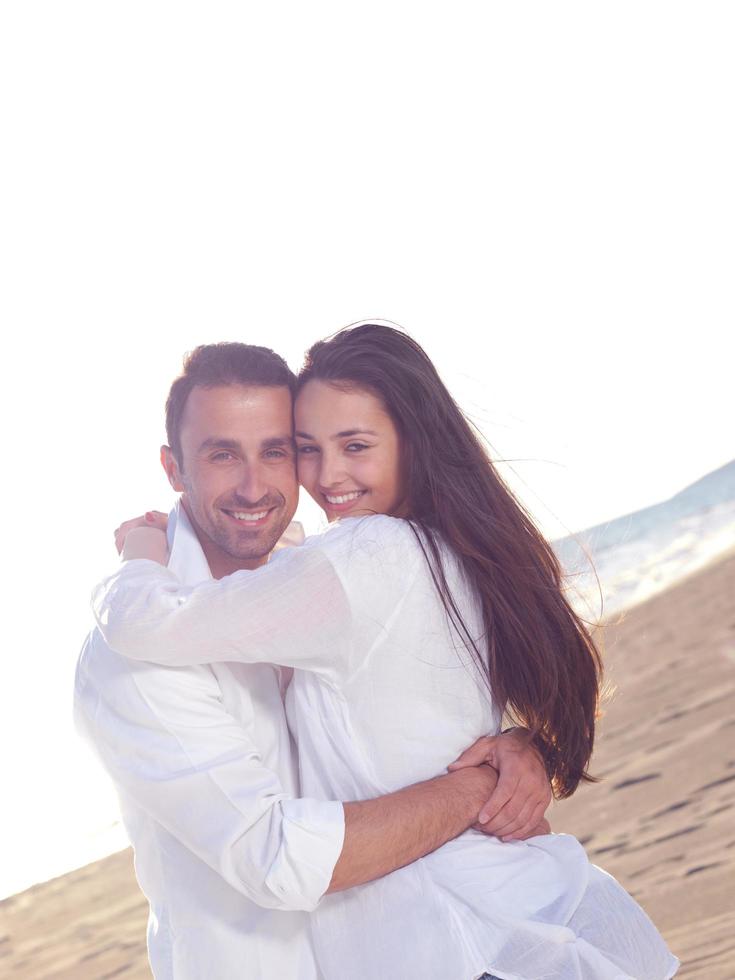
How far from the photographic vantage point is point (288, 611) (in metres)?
2.26

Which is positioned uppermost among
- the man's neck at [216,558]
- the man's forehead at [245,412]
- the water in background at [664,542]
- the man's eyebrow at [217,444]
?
the man's forehead at [245,412]

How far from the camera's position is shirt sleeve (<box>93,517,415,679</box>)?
2264mm

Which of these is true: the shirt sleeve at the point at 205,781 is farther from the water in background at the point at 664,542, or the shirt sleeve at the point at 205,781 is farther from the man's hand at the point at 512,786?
the water in background at the point at 664,542

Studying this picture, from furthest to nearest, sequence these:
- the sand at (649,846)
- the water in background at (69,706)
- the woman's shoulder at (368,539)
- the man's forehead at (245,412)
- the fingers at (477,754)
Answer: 1. the water in background at (69,706)
2. the sand at (649,846)
3. the man's forehead at (245,412)
4. the fingers at (477,754)
5. the woman's shoulder at (368,539)

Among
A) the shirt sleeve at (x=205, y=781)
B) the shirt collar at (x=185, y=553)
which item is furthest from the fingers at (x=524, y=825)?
the shirt collar at (x=185, y=553)

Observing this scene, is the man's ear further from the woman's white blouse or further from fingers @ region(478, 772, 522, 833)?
fingers @ region(478, 772, 522, 833)

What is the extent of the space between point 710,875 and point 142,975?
3.13 meters

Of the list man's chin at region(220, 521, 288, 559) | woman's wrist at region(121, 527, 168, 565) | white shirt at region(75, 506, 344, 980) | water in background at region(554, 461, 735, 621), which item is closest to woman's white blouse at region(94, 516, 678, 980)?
white shirt at region(75, 506, 344, 980)

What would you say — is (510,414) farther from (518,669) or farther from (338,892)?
(338,892)

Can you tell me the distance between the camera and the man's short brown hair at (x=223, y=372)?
2.85 m

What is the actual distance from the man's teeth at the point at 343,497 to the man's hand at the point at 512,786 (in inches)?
23.9

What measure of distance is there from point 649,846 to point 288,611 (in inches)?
198

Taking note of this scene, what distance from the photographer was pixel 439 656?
93.7 inches

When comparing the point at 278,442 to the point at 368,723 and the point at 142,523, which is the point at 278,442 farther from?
the point at 368,723
